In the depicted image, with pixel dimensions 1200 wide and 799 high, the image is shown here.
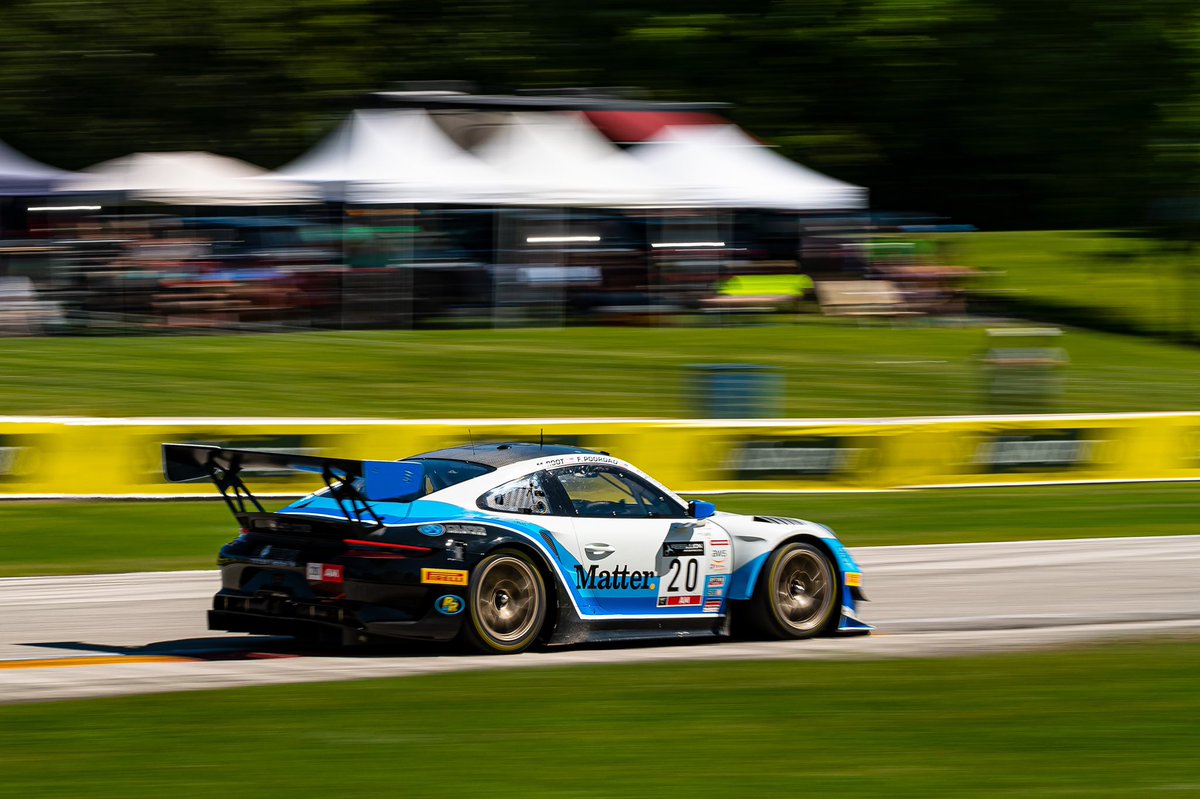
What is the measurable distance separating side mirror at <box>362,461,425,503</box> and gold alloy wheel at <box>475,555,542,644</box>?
0.57 meters

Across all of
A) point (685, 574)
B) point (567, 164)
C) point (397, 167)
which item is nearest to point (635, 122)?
point (567, 164)

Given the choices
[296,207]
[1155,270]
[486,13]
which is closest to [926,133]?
[1155,270]

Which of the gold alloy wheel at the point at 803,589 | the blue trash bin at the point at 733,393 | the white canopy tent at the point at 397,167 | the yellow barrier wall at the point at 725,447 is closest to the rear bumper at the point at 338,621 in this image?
the gold alloy wheel at the point at 803,589

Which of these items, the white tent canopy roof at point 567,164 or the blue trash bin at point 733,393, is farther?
the white tent canopy roof at point 567,164

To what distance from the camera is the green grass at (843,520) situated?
1346 centimetres

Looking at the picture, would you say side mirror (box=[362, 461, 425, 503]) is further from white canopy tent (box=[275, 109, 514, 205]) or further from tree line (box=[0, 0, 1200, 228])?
tree line (box=[0, 0, 1200, 228])

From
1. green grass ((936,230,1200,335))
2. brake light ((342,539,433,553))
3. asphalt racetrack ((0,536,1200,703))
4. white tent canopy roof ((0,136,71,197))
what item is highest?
white tent canopy roof ((0,136,71,197))

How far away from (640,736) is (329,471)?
219 cm

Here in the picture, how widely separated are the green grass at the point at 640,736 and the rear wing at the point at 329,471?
3.11 ft

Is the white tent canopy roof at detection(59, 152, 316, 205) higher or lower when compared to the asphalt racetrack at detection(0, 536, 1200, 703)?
higher

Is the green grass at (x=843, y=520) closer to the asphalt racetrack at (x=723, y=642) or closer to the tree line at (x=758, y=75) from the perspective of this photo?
the asphalt racetrack at (x=723, y=642)

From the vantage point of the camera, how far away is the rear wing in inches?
307

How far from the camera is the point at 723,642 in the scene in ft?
31.2

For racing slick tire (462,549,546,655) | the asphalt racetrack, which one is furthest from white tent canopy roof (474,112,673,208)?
racing slick tire (462,549,546,655)
